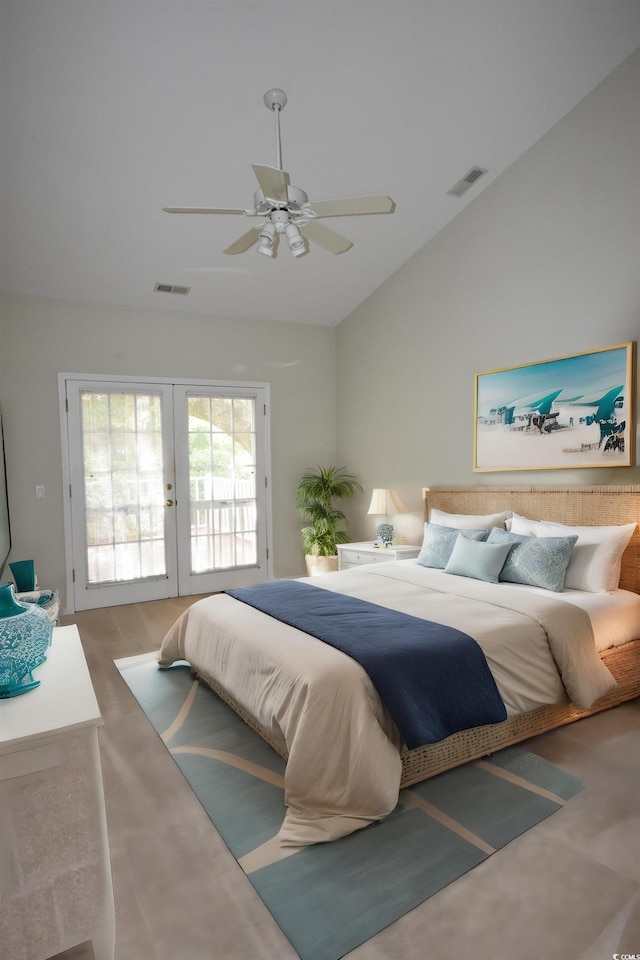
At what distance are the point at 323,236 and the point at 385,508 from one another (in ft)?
9.24

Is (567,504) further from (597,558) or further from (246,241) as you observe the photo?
(246,241)

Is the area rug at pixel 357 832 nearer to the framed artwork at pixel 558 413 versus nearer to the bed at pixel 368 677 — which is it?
the bed at pixel 368 677

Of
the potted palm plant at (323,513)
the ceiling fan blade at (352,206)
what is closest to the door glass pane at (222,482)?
the potted palm plant at (323,513)

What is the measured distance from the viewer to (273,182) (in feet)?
8.01

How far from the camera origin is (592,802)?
222 centimetres

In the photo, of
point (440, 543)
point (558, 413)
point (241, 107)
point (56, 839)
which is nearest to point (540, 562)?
point (440, 543)

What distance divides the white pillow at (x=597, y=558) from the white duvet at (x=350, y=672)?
0.39 metres

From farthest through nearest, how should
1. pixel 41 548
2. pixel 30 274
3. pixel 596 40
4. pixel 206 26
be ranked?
pixel 41 548
pixel 30 274
pixel 596 40
pixel 206 26

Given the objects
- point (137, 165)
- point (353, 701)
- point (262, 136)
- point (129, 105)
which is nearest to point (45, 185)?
point (137, 165)

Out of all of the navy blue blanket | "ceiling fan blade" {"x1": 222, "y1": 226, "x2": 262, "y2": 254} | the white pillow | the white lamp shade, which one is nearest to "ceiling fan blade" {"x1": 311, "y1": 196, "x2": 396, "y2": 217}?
"ceiling fan blade" {"x1": 222, "y1": 226, "x2": 262, "y2": 254}

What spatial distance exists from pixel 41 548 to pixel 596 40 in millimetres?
5314

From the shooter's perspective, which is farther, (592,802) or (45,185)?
(45,185)

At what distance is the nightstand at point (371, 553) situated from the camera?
4.86 m

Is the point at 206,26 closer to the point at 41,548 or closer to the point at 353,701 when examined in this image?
the point at 353,701
